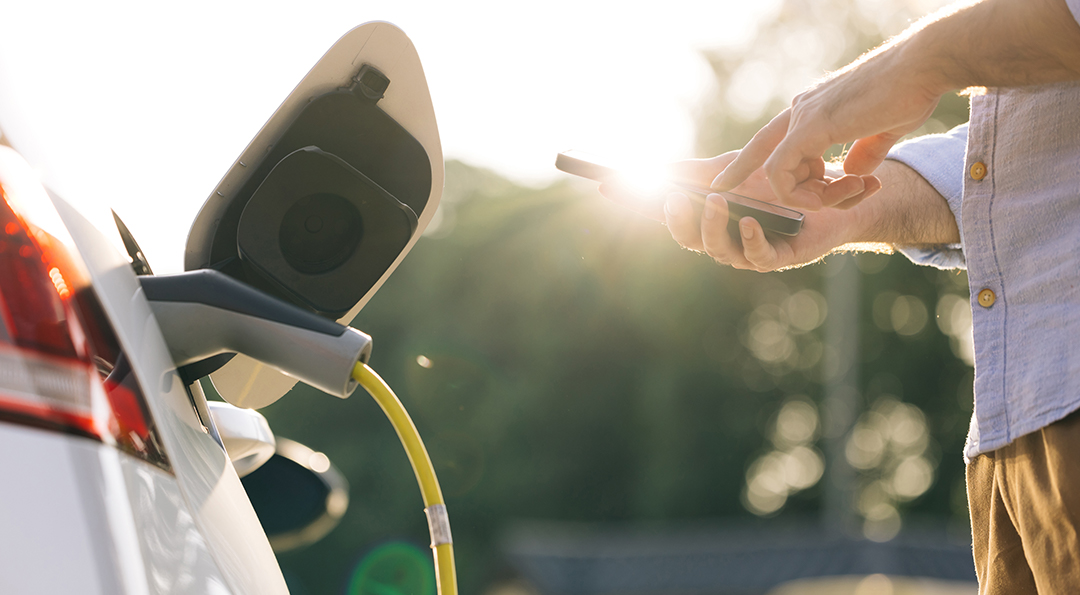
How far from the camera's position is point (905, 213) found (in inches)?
72.9

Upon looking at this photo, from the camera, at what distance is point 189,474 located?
2.75 feet

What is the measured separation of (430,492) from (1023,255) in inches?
41.0

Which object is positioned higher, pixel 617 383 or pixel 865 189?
pixel 865 189

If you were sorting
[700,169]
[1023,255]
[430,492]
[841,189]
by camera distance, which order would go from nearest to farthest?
[430,492] → [1023,255] → [841,189] → [700,169]

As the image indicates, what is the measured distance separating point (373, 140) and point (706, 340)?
2271 cm

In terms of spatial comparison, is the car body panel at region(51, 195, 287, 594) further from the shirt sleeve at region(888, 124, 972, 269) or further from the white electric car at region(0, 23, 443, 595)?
the shirt sleeve at region(888, 124, 972, 269)

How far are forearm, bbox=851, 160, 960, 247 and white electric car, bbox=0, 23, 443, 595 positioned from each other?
964mm

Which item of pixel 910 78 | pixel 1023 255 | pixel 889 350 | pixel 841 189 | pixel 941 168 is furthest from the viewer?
pixel 889 350

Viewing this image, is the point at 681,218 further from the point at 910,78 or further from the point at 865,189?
the point at 910,78

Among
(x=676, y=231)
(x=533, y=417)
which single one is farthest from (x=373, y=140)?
(x=533, y=417)

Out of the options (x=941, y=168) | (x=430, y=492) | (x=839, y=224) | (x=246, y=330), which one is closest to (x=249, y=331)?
(x=246, y=330)

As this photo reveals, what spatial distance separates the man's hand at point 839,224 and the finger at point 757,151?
0.53 ft

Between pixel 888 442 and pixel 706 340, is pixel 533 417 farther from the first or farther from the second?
pixel 888 442

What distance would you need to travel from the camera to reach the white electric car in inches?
24.4
